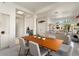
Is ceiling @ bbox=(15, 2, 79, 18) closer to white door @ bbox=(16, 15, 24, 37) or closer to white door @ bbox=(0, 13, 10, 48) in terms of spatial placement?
white door @ bbox=(16, 15, 24, 37)

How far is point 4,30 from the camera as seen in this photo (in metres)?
3.29

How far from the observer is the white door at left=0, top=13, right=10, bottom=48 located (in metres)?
3.17

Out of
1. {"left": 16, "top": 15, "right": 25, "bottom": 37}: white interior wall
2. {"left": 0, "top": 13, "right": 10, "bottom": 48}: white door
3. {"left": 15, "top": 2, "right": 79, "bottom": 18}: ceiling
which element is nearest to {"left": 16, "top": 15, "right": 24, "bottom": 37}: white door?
{"left": 16, "top": 15, "right": 25, "bottom": 37}: white interior wall

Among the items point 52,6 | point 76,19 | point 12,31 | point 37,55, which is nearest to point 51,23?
point 52,6

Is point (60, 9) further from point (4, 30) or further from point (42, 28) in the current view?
point (4, 30)

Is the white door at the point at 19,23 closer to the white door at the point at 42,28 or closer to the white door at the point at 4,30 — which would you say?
the white door at the point at 4,30

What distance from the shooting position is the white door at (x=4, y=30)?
3.17m

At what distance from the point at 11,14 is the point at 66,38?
2.62 meters

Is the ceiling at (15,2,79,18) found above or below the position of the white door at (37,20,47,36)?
above

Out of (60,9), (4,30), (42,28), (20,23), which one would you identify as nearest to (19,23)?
(20,23)

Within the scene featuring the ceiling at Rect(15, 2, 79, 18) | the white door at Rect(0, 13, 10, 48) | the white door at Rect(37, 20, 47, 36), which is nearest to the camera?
the ceiling at Rect(15, 2, 79, 18)

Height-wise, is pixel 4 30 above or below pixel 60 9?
below

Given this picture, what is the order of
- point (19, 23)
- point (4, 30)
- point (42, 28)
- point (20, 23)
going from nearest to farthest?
point (42, 28) < point (4, 30) < point (20, 23) < point (19, 23)

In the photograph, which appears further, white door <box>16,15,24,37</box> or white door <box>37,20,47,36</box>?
white door <box>16,15,24,37</box>
